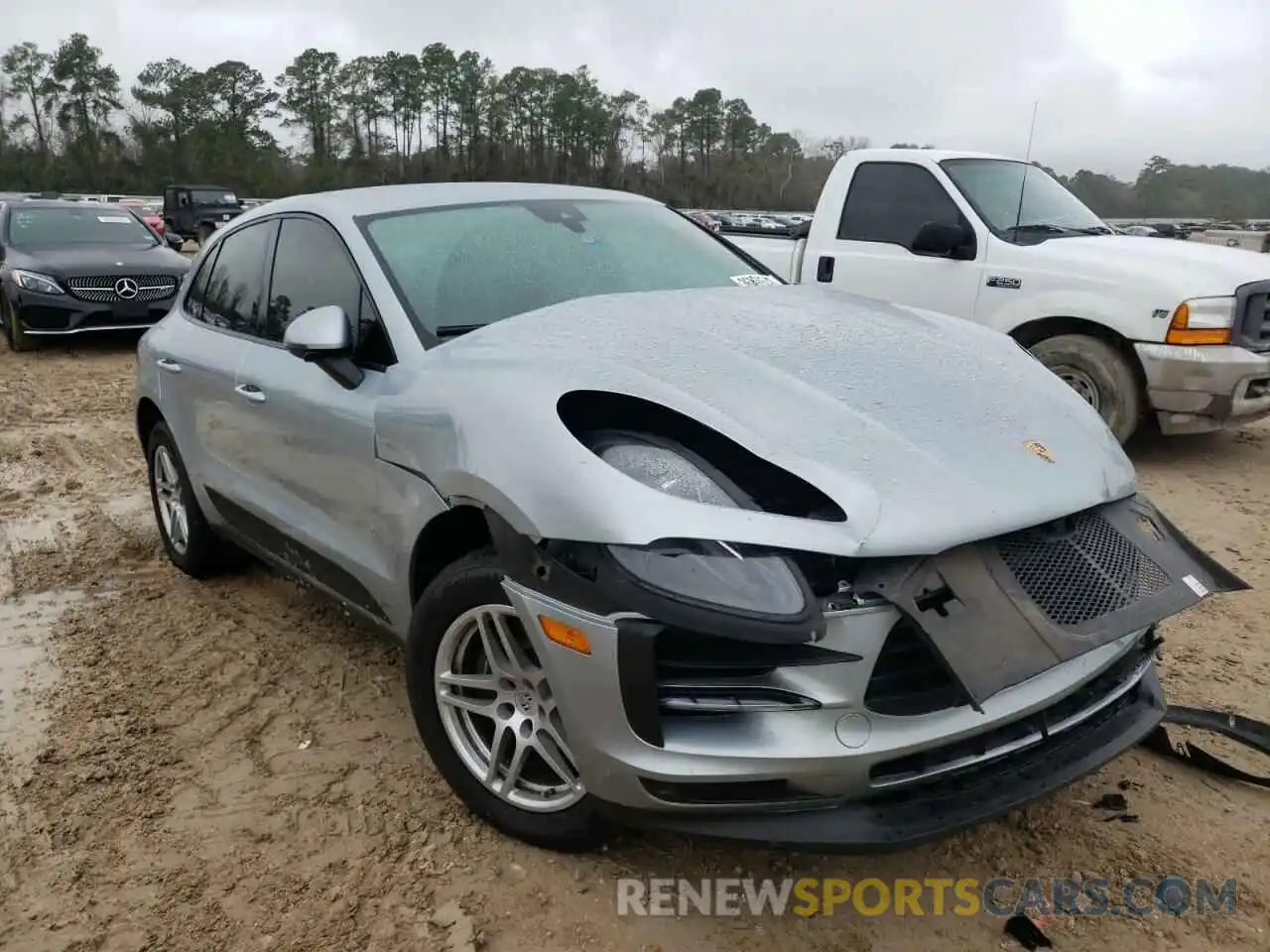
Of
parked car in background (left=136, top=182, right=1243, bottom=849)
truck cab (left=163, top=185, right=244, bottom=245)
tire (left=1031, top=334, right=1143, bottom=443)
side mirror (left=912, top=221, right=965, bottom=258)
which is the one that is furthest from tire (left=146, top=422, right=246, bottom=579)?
truck cab (left=163, top=185, right=244, bottom=245)

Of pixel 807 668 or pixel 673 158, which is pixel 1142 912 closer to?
pixel 807 668

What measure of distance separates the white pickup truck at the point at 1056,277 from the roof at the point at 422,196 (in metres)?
2.51

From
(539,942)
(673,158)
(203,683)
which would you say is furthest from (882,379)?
(673,158)

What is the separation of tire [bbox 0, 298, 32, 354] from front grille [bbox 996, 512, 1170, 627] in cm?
1146

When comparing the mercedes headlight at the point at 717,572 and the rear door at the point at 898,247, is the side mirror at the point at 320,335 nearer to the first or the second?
the mercedes headlight at the point at 717,572

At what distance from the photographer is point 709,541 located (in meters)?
2.04

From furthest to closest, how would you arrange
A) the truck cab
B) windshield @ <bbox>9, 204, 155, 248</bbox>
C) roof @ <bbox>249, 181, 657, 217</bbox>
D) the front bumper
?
the truck cab → windshield @ <bbox>9, 204, 155, 248</bbox> → the front bumper → roof @ <bbox>249, 181, 657, 217</bbox>

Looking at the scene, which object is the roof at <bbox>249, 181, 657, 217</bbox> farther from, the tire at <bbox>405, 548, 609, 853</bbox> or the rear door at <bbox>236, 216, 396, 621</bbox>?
the tire at <bbox>405, 548, 609, 853</bbox>

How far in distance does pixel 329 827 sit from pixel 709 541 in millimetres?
1452

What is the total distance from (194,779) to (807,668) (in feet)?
6.52

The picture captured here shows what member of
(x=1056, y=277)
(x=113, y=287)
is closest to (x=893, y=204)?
(x=1056, y=277)

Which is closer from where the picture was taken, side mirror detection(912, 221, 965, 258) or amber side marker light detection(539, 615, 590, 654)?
amber side marker light detection(539, 615, 590, 654)

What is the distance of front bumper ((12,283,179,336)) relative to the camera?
10625 mm

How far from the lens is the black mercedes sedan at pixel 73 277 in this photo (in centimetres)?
1068
